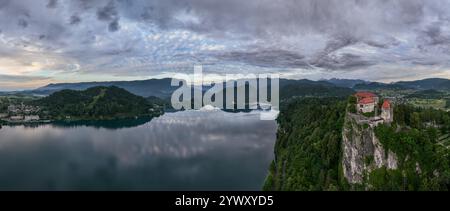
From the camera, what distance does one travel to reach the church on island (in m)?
20.1

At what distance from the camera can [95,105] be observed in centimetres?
8938

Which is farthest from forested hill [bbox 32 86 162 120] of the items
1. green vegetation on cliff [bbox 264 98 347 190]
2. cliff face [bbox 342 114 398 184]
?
cliff face [bbox 342 114 398 184]

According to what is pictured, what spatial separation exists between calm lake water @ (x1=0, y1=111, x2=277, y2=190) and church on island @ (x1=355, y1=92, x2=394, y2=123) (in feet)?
33.3

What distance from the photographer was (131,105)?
93.8 meters

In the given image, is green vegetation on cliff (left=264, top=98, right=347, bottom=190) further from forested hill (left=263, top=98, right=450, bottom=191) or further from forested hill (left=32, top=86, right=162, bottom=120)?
forested hill (left=32, top=86, right=162, bottom=120)

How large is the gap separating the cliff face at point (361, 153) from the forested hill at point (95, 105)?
7267 centimetres

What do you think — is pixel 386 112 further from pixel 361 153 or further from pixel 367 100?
pixel 361 153

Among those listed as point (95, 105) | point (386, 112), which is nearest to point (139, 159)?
point (386, 112)

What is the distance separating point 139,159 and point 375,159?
25380 mm

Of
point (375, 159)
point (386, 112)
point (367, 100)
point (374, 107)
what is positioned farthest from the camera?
point (367, 100)

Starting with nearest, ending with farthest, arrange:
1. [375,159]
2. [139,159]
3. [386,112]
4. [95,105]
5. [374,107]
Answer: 1. [375,159]
2. [386,112]
3. [374,107]
4. [139,159]
5. [95,105]

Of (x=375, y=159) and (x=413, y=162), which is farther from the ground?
(x=413, y=162)

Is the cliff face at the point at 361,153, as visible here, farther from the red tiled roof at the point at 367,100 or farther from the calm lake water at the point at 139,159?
the calm lake water at the point at 139,159
